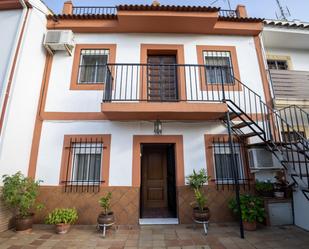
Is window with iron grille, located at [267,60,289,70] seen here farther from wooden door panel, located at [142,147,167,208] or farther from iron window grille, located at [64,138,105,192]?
iron window grille, located at [64,138,105,192]

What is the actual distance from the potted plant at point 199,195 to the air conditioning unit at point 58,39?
590 centimetres

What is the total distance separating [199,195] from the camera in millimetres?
4539

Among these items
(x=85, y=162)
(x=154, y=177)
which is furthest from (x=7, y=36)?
(x=154, y=177)

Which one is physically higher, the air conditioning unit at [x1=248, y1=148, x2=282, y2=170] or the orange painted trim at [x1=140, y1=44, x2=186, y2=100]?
the orange painted trim at [x1=140, y1=44, x2=186, y2=100]

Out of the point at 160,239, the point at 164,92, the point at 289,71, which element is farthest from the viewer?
the point at 289,71

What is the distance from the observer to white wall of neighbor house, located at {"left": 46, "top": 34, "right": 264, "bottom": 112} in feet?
18.8

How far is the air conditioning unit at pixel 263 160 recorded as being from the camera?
509 cm

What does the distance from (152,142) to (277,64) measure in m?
6.60

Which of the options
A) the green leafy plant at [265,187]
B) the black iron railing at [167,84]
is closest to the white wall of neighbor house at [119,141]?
the black iron railing at [167,84]

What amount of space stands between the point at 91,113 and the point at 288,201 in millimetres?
6339

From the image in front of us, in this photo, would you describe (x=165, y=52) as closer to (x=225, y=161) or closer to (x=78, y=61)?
(x=78, y=61)

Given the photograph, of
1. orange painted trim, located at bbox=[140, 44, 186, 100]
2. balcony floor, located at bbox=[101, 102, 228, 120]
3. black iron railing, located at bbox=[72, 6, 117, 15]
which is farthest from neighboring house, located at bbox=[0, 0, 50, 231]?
orange painted trim, located at bbox=[140, 44, 186, 100]

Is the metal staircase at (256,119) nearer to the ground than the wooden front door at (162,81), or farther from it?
nearer to the ground

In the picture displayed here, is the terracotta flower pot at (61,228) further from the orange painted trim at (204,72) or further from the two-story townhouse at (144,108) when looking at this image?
the orange painted trim at (204,72)
